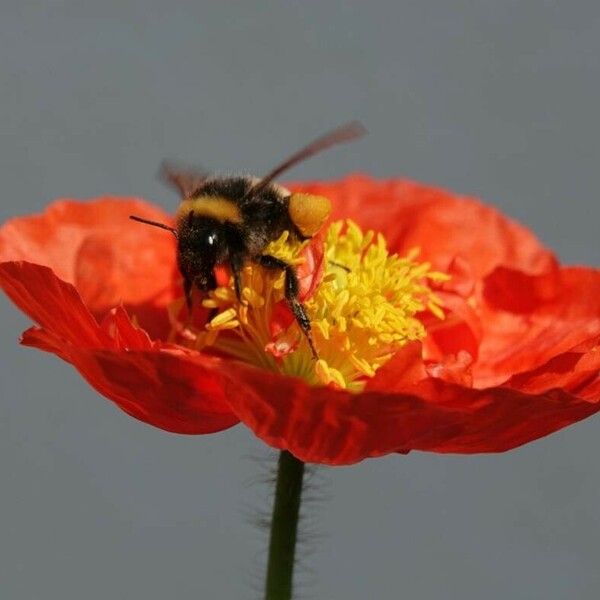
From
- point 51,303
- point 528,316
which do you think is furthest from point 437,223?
point 51,303

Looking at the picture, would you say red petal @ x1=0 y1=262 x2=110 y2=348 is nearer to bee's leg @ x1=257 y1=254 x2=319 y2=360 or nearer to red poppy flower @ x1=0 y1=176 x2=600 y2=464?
red poppy flower @ x1=0 y1=176 x2=600 y2=464

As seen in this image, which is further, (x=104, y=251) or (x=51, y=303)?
(x=104, y=251)

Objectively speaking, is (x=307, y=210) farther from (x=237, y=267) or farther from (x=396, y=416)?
(x=396, y=416)

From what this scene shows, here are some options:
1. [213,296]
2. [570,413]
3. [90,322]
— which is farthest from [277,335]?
[570,413]

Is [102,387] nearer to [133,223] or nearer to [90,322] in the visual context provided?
[90,322]

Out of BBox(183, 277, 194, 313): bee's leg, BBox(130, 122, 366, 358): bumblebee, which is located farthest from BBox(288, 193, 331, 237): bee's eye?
BBox(183, 277, 194, 313): bee's leg

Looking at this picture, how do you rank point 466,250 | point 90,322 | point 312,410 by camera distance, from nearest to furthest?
point 312,410 < point 90,322 < point 466,250
